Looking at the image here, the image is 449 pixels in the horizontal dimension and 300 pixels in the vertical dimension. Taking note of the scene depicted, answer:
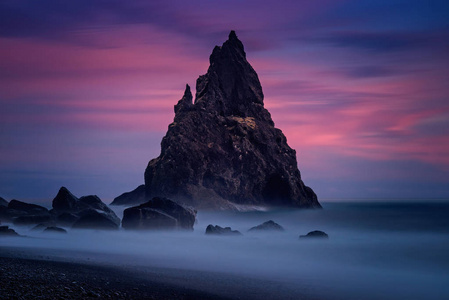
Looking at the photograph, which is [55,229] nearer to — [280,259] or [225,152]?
[280,259]

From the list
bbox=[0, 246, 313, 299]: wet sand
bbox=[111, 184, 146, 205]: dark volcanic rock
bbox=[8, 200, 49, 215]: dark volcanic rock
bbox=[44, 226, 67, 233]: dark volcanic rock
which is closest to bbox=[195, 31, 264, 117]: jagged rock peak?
bbox=[111, 184, 146, 205]: dark volcanic rock

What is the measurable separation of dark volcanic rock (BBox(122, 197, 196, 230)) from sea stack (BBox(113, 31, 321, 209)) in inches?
3108

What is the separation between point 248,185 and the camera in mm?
143750

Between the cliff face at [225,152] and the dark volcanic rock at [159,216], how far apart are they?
3105 inches

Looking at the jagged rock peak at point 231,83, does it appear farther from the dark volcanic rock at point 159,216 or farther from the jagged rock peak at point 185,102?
the dark volcanic rock at point 159,216

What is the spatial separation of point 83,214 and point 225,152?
97120 mm

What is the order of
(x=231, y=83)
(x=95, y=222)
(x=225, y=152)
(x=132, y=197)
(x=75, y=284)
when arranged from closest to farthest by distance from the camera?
(x=75, y=284), (x=95, y=222), (x=225, y=152), (x=231, y=83), (x=132, y=197)

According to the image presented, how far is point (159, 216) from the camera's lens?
4359 cm

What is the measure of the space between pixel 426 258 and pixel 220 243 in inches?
609

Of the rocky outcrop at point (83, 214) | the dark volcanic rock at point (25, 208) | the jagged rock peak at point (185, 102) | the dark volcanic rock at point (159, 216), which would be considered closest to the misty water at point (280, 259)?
the dark volcanic rock at point (159, 216)

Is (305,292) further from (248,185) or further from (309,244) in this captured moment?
(248,185)

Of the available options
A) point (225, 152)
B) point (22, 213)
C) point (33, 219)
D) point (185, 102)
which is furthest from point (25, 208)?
point (185, 102)

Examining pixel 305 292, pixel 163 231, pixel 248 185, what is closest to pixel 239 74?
pixel 248 185

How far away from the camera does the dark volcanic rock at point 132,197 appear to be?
178 meters
